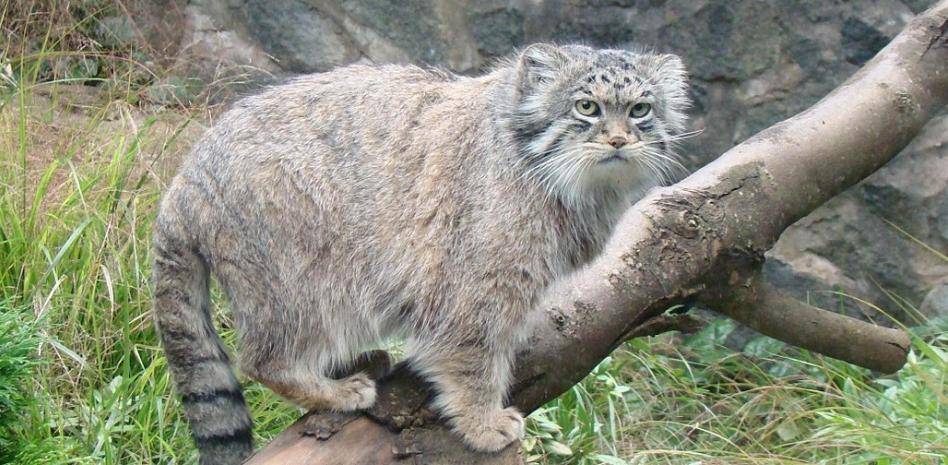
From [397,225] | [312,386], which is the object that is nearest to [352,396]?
[312,386]

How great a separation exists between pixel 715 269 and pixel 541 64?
105 cm

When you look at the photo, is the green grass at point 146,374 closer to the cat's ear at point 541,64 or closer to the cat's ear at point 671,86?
the cat's ear at point 671,86

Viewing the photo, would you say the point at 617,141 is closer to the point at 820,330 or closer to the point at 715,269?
the point at 715,269

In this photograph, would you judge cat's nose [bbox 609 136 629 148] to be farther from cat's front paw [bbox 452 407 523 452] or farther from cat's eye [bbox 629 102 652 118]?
cat's front paw [bbox 452 407 523 452]

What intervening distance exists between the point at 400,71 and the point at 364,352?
1000mm

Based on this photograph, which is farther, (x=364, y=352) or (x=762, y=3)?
(x=762, y=3)

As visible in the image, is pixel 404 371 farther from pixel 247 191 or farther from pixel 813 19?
pixel 813 19

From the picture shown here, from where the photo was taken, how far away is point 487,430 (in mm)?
3465

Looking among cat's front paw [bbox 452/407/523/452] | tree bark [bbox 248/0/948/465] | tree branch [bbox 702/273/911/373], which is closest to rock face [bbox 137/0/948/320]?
tree bark [bbox 248/0/948/465]

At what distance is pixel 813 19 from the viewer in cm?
554

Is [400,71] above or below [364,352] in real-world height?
above

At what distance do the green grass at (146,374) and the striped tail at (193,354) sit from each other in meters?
0.51

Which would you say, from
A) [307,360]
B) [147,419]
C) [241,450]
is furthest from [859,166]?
[147,419]

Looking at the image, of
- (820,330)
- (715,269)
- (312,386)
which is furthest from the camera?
(820,330)
